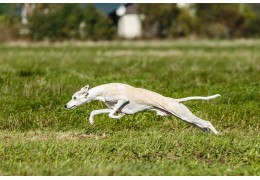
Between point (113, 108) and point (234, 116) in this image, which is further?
point (234, 116)

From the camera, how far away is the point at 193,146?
341 inches

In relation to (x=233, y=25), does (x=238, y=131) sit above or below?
above

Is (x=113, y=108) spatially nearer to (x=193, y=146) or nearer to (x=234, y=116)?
(x=193, y=146)

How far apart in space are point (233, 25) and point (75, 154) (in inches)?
2232

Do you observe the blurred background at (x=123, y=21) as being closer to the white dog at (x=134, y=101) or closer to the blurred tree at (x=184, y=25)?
the blurred tree at (x=184, y=25)

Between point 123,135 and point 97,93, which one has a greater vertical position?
point 97,93

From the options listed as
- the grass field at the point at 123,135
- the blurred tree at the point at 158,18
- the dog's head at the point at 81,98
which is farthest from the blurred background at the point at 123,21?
the dog's head at the point at 81,98

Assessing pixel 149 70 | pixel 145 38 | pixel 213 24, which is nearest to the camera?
pixel 149 70

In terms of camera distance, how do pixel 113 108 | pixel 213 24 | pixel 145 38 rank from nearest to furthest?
1. pixel 113 108
2. pixel 145 38
3. pixel 213 24

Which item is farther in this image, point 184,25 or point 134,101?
point 184,25

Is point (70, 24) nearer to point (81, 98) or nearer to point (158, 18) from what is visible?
point (158, 18)

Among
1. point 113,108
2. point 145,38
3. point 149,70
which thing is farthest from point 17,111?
point 145,38

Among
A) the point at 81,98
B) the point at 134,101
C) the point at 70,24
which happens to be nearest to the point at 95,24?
the point at 70,24

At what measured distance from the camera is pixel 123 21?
60.2 metres
